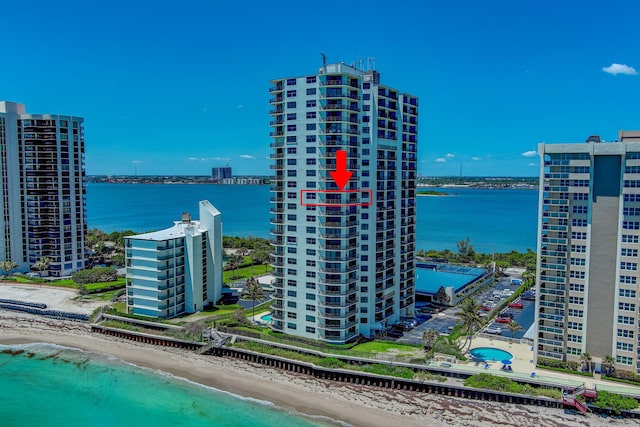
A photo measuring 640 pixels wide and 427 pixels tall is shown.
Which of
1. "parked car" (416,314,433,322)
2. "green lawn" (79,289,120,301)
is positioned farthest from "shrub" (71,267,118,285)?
"parked car" (416,314,433,322)

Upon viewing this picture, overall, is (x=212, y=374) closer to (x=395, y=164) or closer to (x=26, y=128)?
(x=395, y=164)

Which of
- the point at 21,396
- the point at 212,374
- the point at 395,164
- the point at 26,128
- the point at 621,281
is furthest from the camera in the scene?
the point at 26,128

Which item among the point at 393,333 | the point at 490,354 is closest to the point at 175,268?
the point at 393,333

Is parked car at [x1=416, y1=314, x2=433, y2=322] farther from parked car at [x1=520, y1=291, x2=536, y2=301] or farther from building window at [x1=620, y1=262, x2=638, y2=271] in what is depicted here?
building window at [x1=620, y1=262, x2=638, y2=271]

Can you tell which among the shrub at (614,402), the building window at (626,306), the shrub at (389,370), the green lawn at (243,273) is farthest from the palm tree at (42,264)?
the building window at (626,306)

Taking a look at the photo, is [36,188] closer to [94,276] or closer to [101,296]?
[94,276]

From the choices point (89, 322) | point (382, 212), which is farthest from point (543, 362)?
point (89, 322)
